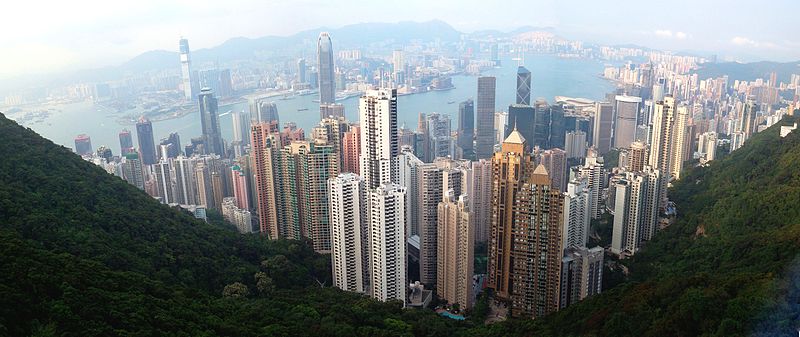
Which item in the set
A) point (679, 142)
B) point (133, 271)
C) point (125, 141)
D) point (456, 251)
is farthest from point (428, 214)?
point (125, 141)

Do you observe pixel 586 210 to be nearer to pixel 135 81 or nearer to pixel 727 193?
pixel 727 193

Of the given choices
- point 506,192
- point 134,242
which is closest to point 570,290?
point 506,192

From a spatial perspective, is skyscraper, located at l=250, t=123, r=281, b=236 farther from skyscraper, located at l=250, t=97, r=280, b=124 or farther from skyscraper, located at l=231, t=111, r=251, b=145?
skyscraper, located at l=231, t=111, r=251, b=145

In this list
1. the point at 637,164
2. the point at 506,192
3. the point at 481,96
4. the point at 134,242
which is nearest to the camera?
the point at 134,242

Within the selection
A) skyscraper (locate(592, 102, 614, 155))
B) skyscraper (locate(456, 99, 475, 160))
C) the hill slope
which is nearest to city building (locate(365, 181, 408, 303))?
the hill slope

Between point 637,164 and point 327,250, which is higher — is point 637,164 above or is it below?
above
